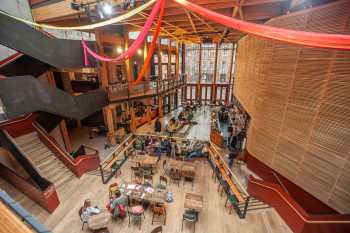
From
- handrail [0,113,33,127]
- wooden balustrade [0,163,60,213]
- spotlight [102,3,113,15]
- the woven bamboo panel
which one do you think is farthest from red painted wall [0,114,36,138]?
the woven bamboo panel

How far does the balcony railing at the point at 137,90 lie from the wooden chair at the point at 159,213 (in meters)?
6.88

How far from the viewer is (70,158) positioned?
786 centimetres

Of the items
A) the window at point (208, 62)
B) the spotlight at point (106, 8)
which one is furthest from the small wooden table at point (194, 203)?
the window at point (208, 62)

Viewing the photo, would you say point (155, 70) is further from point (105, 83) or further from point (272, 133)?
point (272, 133)

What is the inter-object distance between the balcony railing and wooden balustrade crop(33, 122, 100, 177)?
12.2 feet

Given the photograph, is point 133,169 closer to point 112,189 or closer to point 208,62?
point 112,189

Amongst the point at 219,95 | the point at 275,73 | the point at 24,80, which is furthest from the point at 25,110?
the point at 219,95

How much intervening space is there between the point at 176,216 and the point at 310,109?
5.61 meters

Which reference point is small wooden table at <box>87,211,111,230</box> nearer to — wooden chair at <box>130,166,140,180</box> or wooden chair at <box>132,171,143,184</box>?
wooden chair at <box>132,171,143,184</box>

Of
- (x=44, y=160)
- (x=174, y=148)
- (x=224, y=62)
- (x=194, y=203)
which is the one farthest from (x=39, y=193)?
(x=224, y=62)

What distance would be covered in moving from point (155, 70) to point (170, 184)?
12.5 meters

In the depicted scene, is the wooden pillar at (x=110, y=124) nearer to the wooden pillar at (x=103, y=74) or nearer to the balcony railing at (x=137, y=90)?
the wooden pillar at (x=103, y=74)

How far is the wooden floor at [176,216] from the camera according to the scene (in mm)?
5305

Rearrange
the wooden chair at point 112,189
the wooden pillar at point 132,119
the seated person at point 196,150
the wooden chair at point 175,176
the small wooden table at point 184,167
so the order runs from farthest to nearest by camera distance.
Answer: the wooden pillar at point 132,119
the seated person at point 196,150
the wooden chair at point 175,176
the small wooden table at point 184,167
the wooden chair at point 112,189
